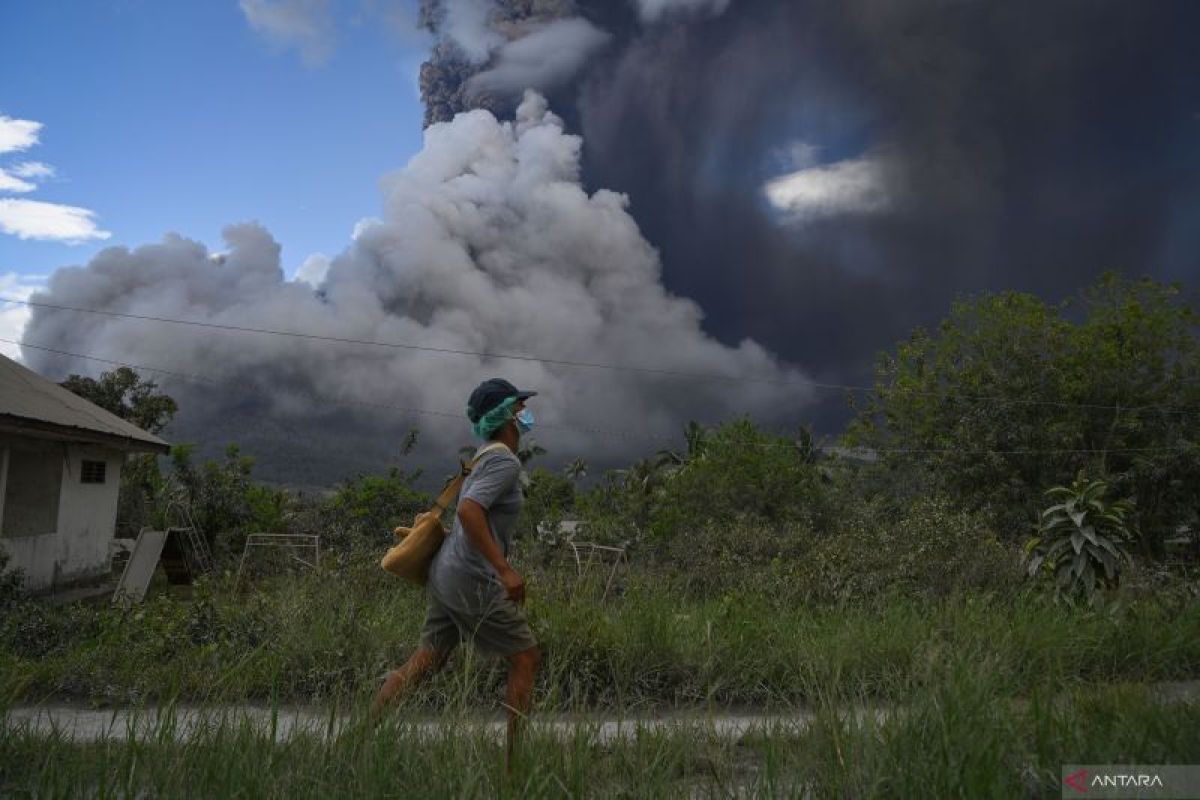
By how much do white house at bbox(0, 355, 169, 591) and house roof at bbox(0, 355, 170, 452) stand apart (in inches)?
0.8

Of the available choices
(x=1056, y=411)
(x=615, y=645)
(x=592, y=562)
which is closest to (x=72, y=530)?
(x=592, y=562)

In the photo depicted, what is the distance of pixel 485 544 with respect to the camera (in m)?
3.75

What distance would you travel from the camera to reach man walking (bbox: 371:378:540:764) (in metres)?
3.76

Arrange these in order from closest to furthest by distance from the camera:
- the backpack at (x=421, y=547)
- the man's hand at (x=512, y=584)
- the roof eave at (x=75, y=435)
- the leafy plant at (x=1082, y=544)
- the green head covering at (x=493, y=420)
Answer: the man's hand at (x=512, y=584) < the backpack at (x=421, y=547) < the green head covering at (x=493, y=420) < the leafy plant at (x=1082, y=544) < the roof eave at (x=75, y=435)

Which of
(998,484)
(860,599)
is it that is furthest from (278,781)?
(998,484)

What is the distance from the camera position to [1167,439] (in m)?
27.3

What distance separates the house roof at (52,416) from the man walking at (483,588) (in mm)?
9927

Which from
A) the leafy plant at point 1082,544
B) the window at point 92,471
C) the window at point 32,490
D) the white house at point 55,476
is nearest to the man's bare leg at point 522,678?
the leafy plant at point 1082,544

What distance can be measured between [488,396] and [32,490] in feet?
41.1

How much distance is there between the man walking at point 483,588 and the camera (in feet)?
12.3

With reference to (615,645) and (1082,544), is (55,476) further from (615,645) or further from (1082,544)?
(1082,544)

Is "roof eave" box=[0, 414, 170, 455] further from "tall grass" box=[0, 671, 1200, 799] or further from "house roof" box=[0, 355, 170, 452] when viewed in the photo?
"tall grass" box=[0, 671, 1200, 799]

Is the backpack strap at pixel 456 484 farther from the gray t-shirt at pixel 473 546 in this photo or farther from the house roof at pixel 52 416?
the house roof at pixel 52 416

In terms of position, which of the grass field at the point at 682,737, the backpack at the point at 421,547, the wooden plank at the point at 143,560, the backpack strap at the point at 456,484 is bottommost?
the wooden plank at the point at 143,560
